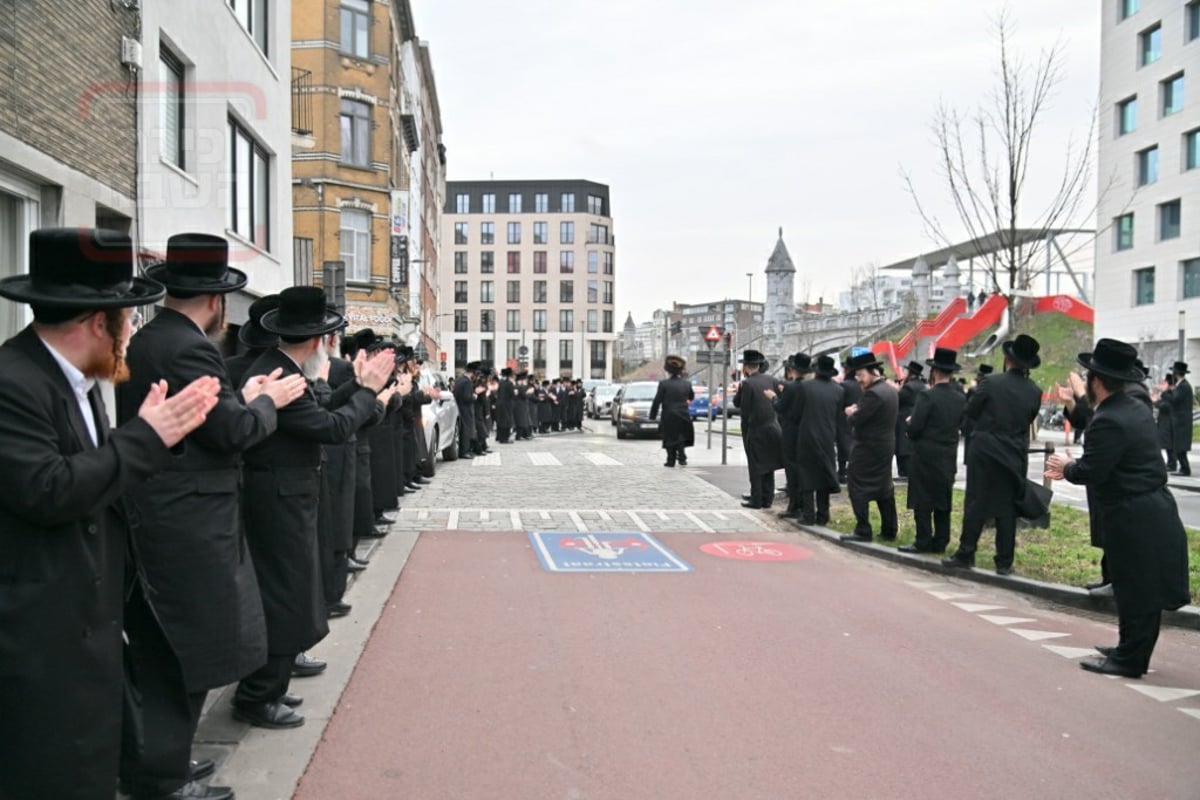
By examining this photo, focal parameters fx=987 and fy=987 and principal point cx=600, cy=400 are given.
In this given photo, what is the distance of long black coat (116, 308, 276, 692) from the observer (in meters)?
3.58

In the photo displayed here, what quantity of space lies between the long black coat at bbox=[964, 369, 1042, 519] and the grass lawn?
2.52ft

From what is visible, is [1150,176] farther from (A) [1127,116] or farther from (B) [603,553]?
(B) [603,553]

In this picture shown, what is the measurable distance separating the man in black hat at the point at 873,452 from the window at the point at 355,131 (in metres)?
26.9

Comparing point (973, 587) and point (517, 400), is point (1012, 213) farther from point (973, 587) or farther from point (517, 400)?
point (517, 400)

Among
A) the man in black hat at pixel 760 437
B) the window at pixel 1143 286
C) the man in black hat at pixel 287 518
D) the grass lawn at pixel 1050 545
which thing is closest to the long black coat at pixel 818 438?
the grass lawn at pixel 1050 545

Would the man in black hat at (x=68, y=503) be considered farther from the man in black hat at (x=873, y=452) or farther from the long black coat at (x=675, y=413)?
the long black coat at (x=675, y=413)

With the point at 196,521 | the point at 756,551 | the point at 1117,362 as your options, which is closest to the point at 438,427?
the point at 756,551

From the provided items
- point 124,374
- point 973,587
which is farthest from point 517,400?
point 124,374

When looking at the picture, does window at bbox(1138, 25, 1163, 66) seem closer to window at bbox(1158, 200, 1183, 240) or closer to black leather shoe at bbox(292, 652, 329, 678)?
window at bbox(1158, 200, 1183, 240)

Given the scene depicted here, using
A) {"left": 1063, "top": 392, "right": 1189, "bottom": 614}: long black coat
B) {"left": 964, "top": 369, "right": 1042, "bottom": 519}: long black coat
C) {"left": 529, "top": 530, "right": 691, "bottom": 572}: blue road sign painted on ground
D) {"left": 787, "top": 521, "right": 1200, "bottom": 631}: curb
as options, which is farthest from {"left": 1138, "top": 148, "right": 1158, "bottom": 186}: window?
{"left": 1063, "top": 392, "right": 1189, "bottom": 614}: long black coat

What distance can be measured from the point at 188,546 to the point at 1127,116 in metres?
52.8

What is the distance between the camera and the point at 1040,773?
4.24 meters

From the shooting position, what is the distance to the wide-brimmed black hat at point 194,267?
380cm

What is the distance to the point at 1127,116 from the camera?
154 feet
